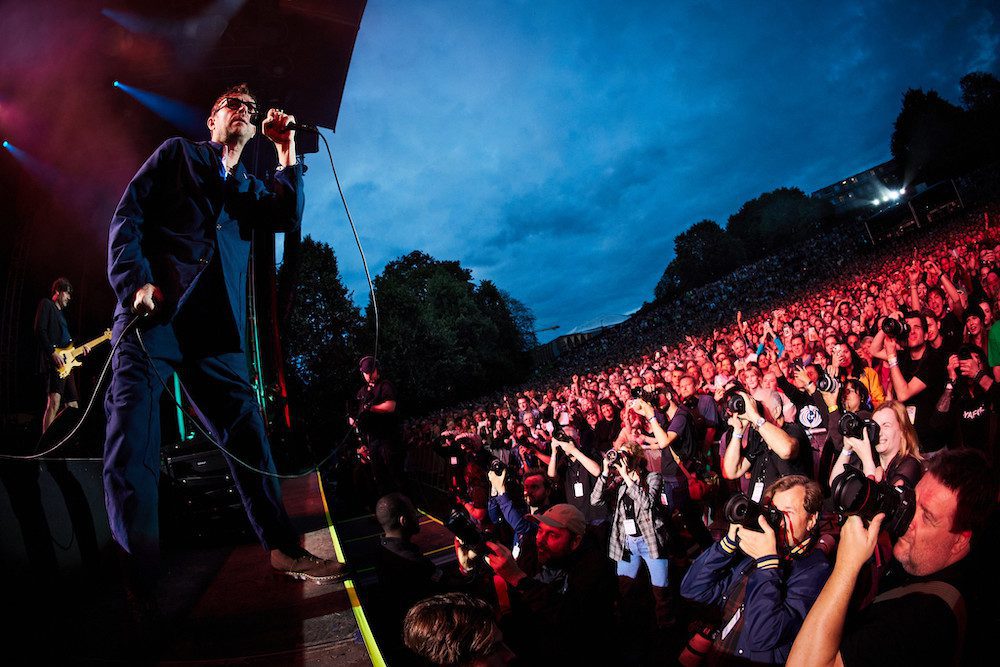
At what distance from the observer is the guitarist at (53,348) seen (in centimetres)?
Result: 354

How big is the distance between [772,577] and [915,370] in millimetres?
4238

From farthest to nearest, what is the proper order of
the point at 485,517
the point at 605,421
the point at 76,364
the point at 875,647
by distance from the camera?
the point at 605,421
the point at 485,517
the point at 76,364
the point at 875,647

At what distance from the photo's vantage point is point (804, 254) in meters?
36.0

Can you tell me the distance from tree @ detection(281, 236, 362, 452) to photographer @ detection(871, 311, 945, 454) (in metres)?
10.3

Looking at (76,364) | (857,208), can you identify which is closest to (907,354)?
(76,364)

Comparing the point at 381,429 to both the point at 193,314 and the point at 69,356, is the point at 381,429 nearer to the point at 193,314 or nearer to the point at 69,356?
the point at 69,356

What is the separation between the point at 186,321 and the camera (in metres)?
1.92

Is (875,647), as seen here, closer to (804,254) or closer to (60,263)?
(60,263)

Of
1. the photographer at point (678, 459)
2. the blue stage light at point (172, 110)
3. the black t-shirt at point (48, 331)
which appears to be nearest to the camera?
the black t-shirt at point (48, 331)

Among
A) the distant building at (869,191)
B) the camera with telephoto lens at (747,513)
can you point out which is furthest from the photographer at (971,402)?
the distant building at (869,191)

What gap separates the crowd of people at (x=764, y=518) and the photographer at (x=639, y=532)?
0.05ft

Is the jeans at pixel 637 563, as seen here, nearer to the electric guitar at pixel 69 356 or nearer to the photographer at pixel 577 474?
the photographer at pixel 577 474

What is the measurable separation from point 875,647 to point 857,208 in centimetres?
7596

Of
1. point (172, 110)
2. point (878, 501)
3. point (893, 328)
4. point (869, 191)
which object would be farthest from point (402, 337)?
point (869, 191)
